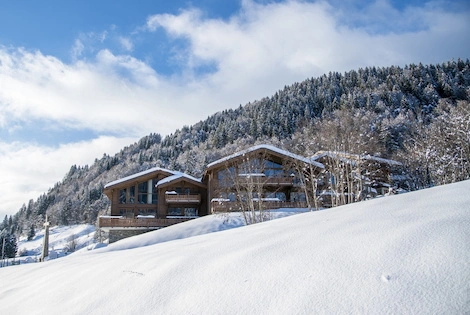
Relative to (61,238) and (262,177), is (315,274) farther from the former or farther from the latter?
(61,238)

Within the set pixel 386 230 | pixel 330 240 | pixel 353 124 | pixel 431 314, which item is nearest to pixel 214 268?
pixel 330 240

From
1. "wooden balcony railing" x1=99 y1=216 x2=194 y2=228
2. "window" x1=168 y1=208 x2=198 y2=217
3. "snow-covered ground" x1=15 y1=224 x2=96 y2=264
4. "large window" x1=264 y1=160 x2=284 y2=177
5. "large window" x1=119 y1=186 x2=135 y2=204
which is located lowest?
"snow-covered ground" x1=15 y1=224 x2=96 y2=264

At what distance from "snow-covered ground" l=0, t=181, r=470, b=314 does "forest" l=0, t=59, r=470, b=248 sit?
17.2 m

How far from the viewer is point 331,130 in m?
22.2

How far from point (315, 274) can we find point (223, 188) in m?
23.8

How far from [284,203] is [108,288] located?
22.9 m

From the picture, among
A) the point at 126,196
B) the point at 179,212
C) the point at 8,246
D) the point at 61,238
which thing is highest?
the point at 126,196

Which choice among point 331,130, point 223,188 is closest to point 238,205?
point 223,188

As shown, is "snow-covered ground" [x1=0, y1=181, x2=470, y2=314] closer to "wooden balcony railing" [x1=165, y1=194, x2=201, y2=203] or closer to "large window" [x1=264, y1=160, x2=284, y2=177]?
"large window" [x1=264, y1=160, x2=284, y2=177]

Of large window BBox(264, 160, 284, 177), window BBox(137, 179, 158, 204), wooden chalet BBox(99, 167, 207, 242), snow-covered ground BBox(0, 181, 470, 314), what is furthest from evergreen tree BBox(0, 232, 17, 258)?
snow-covered ground BBox(0, 181, 470, 314)

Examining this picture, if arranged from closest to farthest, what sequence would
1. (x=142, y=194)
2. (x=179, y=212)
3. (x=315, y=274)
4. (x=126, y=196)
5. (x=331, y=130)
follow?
(x=315, y=274)
(x=331, y=130)
(x=126, y=196)
(x=142, y=194)
(x=179, y=212)

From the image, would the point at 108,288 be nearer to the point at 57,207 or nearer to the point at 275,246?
the point at 275,246

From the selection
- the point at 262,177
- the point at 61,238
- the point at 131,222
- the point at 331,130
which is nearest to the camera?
the point at 331,130

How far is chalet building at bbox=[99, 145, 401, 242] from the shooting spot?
1007 inches
